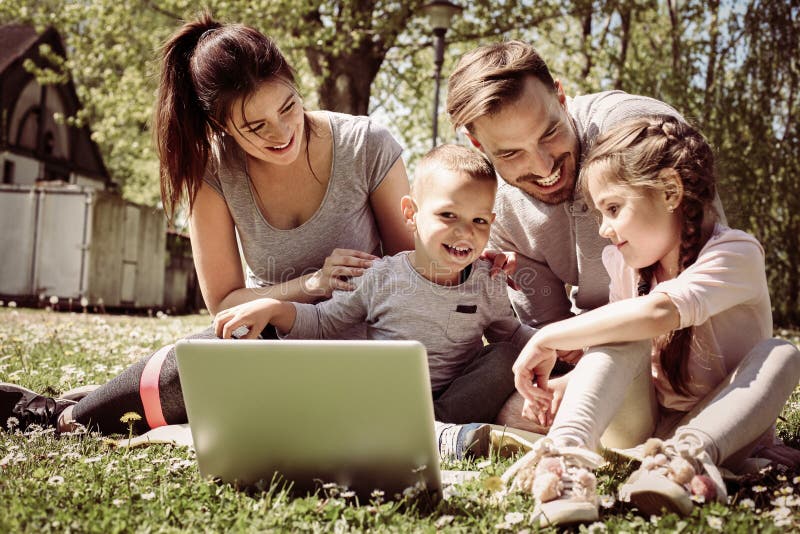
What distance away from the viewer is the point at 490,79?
3104 millimetres

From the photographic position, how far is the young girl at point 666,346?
84.9 inches

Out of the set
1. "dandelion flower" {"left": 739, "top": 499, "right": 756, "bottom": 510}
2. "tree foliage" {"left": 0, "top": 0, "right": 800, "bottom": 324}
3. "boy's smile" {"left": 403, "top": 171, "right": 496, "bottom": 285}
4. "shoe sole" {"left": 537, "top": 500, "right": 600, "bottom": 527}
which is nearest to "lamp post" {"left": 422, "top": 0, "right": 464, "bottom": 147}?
"tree foliage" {"left": 0, "top": 0, "right": 800, "bottom": 324}

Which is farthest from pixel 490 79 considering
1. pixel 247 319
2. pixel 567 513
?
pixel 567 513

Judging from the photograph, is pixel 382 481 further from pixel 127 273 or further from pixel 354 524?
pixel 127 273

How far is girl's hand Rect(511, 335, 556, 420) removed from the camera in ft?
8.58

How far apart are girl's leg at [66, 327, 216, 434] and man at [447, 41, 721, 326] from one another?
1.46 meters

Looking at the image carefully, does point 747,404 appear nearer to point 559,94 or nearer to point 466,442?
point 466,442

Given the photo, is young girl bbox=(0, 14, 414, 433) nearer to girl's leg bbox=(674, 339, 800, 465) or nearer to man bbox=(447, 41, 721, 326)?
man bbox=(447, 41, 721, 326)

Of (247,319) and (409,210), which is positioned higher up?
(409,210)

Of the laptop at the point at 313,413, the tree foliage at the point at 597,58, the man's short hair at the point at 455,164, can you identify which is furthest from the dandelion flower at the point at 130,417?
the tree foliage at the point at 597,58

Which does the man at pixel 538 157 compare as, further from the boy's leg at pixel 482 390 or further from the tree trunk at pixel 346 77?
the tree trunk at pixel 346 77

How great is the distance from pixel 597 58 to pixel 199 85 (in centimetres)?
1386

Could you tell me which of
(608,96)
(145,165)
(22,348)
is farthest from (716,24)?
(145,165)

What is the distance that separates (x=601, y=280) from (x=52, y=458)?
2.42 metres
